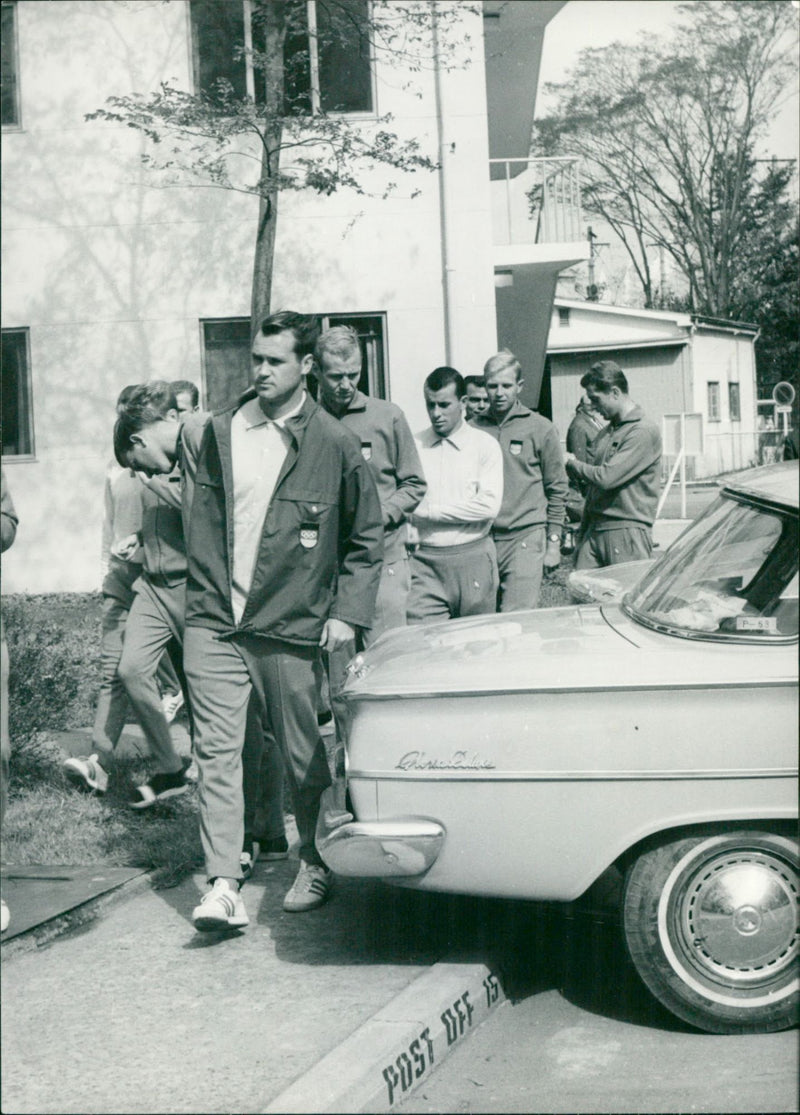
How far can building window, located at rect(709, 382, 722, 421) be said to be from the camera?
49.5m

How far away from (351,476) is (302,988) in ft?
5.83

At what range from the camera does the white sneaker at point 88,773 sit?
7273 millimetres

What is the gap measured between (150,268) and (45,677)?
8.84 meters

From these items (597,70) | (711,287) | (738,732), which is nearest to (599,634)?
(738,732)

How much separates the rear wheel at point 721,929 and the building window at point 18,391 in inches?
528

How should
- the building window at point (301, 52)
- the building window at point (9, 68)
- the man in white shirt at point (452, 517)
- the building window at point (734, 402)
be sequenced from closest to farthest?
1. the man in white shirt at point (452, 517)
2. the building window at point (301, 52)
3. the building window at point (9, 68)
4. the building window at point (734, 402)

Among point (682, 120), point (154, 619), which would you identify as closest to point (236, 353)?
point (154, 619)

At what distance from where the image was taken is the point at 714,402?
49.7m

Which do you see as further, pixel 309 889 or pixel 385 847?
pixel 309 889

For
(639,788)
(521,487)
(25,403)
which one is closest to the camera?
(639,788)

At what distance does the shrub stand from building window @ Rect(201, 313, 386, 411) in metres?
5.57

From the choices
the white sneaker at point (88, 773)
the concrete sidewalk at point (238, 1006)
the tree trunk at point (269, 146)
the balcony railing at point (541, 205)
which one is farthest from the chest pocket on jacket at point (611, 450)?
the balcony railing at point (541, 205)

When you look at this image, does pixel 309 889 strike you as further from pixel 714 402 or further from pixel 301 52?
pixel 714 402

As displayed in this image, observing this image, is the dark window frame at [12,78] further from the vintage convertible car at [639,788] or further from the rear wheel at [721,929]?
the rear wheel at [721,929]
